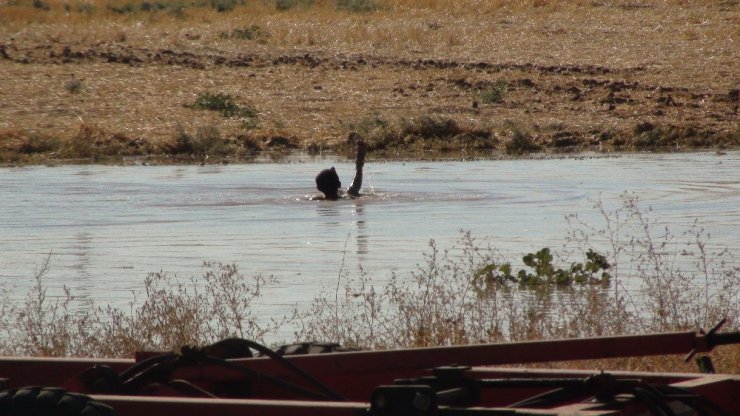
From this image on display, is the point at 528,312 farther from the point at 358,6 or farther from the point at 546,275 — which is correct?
the point at 358,6

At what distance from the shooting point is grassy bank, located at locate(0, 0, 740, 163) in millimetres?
27500

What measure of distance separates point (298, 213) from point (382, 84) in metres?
20.0

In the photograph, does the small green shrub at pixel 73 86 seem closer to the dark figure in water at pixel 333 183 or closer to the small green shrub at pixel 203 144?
the small green shrub at pixel 203 144

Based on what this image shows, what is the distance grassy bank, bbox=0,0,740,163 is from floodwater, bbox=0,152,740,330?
10.8 ft

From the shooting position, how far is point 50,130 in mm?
28188

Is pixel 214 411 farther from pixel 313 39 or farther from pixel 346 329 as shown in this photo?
pixel 313 39

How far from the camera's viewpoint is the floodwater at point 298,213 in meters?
12.3

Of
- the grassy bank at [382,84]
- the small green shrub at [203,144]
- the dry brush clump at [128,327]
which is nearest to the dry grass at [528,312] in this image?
A: the dry brush clump at [128,327]

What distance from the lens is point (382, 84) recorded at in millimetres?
36406

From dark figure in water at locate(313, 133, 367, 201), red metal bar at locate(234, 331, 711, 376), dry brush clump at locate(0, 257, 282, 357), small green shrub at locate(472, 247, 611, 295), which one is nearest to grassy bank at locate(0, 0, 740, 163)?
dark figure in water at locate(313, 133, 367, 201)

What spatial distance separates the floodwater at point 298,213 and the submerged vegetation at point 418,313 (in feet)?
1.81

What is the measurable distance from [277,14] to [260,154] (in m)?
39.7

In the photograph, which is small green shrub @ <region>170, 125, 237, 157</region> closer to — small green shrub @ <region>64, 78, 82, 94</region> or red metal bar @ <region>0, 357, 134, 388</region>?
small green shrub @ <region>64, 78, 82, 94</region>

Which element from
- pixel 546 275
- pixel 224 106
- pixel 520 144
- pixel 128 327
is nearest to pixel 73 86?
pixel 224 106
